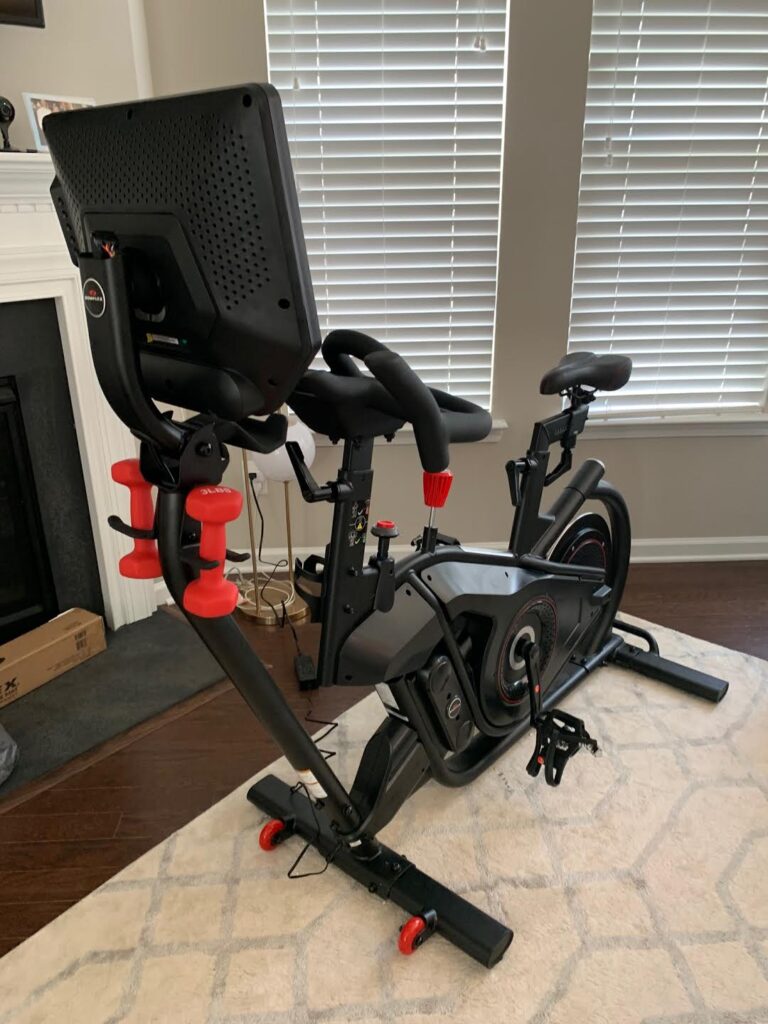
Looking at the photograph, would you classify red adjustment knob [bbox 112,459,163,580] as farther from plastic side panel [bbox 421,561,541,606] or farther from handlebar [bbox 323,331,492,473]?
plastic side panel [bbox 421,561,541,606]

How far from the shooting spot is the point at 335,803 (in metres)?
1.56

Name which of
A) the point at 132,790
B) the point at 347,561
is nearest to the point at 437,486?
the point at 347,561

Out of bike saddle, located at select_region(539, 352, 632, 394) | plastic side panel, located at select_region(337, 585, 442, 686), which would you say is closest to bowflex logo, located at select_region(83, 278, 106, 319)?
plastic side panel, located at select_region(337, 585, 442, 686)

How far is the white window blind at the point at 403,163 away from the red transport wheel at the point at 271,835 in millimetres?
1777

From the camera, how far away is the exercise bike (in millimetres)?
932

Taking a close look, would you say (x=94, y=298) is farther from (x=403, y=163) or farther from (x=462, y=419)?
(x=403, y=163)

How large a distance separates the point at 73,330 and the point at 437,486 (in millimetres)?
1499

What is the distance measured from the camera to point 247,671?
1.30 meters

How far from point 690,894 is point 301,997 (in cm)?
85

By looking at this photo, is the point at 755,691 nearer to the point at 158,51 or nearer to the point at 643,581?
the point at 643,581

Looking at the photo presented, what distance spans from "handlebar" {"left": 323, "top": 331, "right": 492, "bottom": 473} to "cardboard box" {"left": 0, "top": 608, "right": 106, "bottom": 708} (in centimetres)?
150

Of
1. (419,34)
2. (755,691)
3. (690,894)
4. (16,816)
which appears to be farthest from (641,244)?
(16,816)

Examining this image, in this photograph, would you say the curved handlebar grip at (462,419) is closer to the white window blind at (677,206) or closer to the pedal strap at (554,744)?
the pedal strap at (554,744)

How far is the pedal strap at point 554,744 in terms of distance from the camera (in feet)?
5.93
